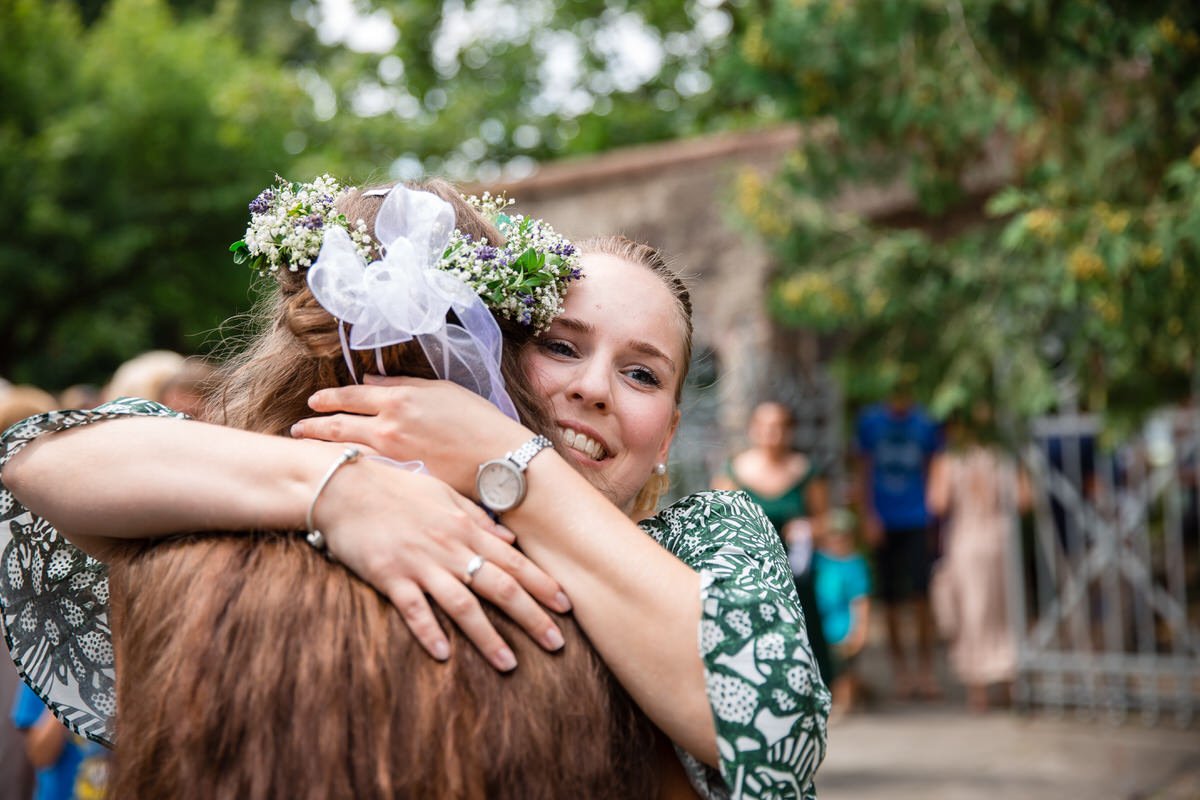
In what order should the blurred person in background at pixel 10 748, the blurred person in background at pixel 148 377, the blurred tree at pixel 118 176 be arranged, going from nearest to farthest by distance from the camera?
the blurred person in background at pixel 10 748 → the blurred person in background at pixel 148 377 → the blurred tree at pixel 118 176

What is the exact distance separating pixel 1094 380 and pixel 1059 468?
2.87m

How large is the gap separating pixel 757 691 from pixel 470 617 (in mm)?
342

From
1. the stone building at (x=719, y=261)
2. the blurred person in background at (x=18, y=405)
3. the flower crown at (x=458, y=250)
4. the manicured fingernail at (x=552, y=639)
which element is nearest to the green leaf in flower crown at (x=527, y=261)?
the flower crown at (x=458, y=250)

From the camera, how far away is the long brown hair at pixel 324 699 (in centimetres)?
133

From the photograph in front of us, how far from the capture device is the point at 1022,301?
18.3 feet

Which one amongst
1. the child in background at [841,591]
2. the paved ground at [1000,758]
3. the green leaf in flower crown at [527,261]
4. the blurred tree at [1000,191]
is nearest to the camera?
the green leaf in flower crown at [527,261]

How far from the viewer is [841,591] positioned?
7930 mm

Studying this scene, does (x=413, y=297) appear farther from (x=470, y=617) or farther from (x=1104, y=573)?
(x=1104, y=573)

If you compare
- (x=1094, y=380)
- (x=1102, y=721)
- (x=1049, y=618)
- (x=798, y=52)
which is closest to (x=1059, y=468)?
(x=1049, y=618)

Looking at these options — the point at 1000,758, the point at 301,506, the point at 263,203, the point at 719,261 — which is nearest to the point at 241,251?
the point at 263,203

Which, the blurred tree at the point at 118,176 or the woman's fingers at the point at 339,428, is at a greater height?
the blurred tree at the point at 118,176

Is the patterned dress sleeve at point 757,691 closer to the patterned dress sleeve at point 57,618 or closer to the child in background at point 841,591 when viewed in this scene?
the patterned dress sleeve at point 57,618

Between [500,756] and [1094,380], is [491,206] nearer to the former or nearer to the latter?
[500,756]

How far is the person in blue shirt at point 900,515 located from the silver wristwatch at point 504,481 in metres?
7.80
